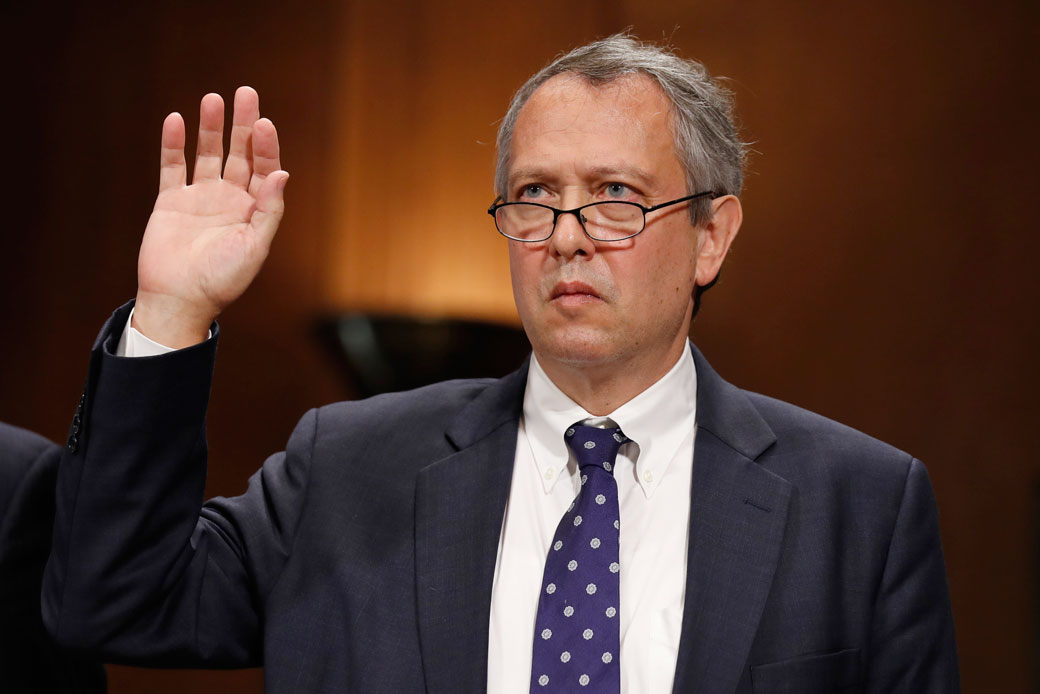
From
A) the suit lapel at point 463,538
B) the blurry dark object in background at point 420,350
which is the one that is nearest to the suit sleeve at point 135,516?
the suit lapel at point 463,538

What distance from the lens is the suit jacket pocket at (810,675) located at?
146cm

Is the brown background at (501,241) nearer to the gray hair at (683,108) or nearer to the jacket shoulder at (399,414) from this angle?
the gray hair at (683,108)

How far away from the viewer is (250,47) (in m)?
3.32

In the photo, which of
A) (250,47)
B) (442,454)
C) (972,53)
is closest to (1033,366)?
(972,53)

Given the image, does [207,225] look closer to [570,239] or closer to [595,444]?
[570,239]

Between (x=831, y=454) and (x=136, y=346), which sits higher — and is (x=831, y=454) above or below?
below

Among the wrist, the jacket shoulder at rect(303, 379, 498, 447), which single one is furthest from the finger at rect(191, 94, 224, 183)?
the jacket shoulder at rect(303, 379, 498, 447)

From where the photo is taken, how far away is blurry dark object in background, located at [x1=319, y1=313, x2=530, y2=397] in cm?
295

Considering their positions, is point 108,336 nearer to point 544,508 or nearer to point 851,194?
point 544,508

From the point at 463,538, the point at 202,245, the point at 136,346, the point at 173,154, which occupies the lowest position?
the point at 463,538

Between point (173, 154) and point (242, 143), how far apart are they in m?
0.09

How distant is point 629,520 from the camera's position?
1.59 metres

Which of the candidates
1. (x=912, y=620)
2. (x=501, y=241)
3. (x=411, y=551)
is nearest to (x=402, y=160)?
(x=501, y=241)

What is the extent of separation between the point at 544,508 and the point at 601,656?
0.77 ft
